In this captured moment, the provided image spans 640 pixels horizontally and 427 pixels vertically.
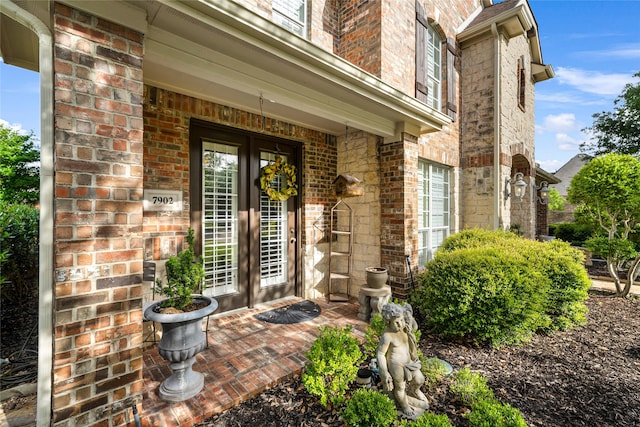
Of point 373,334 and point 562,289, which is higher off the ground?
point 562,289

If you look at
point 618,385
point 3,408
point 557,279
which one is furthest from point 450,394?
point 3,408

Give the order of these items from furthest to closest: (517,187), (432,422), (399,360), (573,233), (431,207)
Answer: (573,233)
(517,187)
(431,207)
(399,360)
(432,422)

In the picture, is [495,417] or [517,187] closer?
[495,417]

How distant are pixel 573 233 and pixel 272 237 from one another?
47.5 feet

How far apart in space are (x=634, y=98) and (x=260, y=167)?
60.7 ft

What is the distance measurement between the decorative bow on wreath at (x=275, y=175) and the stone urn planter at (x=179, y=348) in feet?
7.32

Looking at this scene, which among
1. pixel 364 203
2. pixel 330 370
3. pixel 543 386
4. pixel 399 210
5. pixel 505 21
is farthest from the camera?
pixel 505 21

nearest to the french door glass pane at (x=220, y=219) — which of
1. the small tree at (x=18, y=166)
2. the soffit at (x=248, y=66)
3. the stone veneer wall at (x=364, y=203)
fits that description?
the soffit at (x=248, y=66)

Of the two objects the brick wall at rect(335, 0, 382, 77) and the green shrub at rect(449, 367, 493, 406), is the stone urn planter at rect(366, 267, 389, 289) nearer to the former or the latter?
the green shrub at rect(449, 367, 493, 406)

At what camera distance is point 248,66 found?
2.54 m

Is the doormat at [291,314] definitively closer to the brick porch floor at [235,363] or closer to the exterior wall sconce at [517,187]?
the brick porch floor at [235,363]

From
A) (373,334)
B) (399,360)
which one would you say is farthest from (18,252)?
(399,360)

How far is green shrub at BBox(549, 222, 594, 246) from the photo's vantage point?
1165 centimetres

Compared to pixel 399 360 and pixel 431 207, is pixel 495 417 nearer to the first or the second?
pixel 399 360
